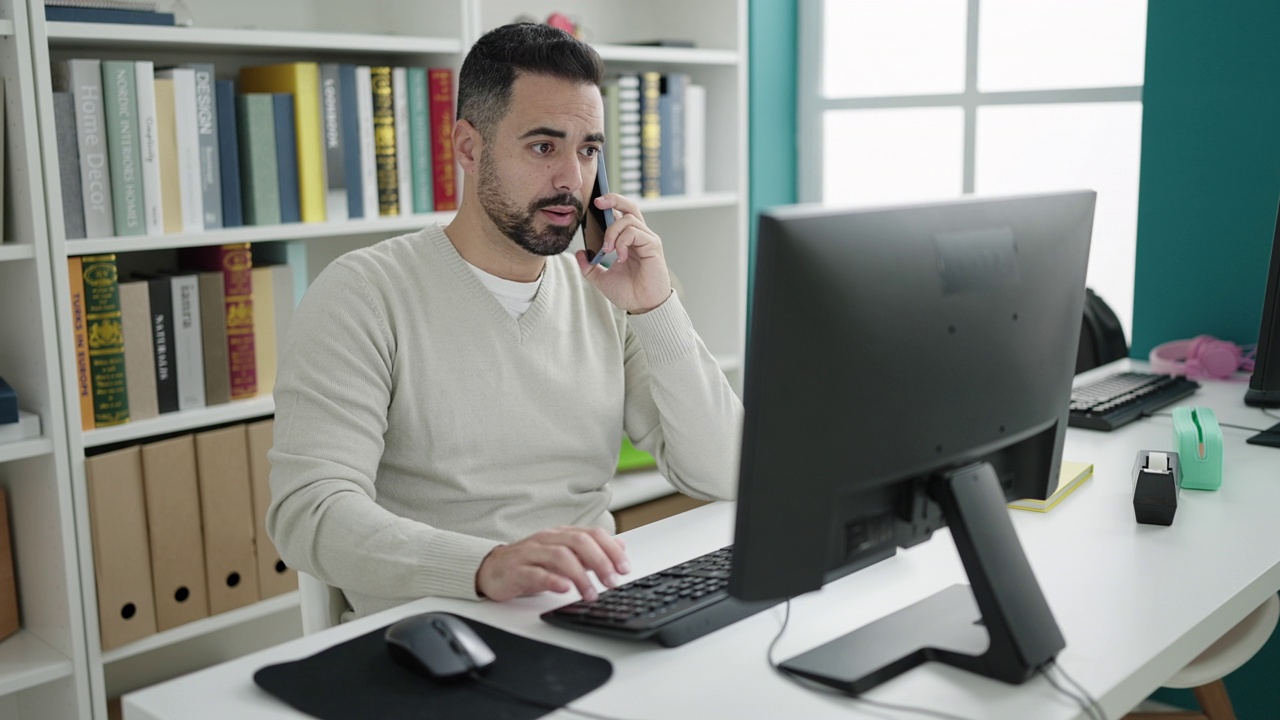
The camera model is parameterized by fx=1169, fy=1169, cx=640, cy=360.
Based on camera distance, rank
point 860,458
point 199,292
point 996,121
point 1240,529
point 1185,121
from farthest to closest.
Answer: point 996,121 < point 1185,121 < point 199,292 < point 1240,529 < point 860,458

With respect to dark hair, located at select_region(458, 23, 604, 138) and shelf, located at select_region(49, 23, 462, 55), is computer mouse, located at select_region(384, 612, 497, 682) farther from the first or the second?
shelf, located at select_region(49, 23, 462, 55)

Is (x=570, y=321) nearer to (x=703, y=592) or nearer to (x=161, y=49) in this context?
(x=703, y=592)

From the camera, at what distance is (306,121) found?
231 centimetres

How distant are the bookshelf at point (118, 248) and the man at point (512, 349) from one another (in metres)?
0.68

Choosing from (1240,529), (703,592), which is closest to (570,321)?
(703,592)

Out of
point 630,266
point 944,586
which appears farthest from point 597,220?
point 944,586

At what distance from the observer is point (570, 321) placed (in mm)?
1783

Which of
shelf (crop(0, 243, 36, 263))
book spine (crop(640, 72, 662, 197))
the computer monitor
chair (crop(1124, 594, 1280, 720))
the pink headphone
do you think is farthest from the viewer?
book spine (crop(640, 72, 662, 197))

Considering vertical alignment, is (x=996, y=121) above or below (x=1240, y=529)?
above

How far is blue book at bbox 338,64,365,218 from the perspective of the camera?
2359 mm

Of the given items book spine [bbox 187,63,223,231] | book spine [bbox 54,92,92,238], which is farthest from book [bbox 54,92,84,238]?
book spine [bbox 187,63,223,231]

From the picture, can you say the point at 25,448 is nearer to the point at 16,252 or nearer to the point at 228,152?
the point at 16,252

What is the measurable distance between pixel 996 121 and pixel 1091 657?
2.21 metres

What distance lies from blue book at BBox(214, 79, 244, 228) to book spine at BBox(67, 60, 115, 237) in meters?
0.22
